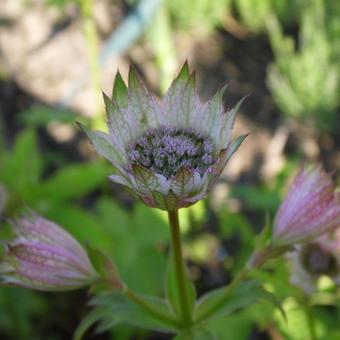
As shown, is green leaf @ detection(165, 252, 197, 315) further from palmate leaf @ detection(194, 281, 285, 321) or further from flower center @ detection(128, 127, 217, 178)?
flower center @ detection(128, 127, 217, 178)

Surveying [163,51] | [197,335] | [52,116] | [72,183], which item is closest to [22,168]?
[72,183]

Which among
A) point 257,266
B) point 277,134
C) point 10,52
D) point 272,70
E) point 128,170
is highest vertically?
point 10,52

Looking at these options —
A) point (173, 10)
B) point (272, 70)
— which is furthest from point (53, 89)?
point (272, 70)

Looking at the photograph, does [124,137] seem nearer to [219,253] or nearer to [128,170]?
[128,170]

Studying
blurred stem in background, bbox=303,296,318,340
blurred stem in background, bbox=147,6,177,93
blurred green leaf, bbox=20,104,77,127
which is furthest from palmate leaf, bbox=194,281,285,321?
blurred stem in background, bbox=147,6,177,93

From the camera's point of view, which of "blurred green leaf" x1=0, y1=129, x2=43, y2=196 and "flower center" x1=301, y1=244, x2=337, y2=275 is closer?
"flower center" x1=301, y1=244, x2=337, y2=275

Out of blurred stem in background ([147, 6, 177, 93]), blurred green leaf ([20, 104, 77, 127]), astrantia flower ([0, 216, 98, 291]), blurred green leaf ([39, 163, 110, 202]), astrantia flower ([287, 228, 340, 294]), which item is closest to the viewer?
astrantia flower ([0, 216, 98, 291])
